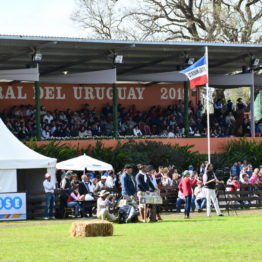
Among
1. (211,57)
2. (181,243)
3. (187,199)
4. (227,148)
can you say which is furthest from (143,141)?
(181,243)

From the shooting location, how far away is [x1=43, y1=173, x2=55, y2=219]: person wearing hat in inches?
1199

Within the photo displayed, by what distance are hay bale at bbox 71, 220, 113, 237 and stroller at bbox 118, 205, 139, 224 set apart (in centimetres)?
591

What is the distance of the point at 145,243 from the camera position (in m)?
18.5

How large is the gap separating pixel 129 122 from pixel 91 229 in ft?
82.7

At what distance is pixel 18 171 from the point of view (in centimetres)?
3375

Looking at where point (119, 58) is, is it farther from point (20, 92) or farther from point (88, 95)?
point (88, 95)

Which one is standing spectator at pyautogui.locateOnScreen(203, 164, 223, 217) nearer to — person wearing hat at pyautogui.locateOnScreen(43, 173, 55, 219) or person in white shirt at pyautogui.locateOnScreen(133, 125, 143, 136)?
person wearing hat at pyautogui.locateOnScreen(43, 173, 55, 219)

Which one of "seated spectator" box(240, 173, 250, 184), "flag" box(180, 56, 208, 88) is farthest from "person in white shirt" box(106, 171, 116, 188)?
"seated spectator" box(240, 173, 250, 184)

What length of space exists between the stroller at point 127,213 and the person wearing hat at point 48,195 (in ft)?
14.3

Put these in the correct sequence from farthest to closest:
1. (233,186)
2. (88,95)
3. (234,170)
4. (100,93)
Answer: (100,93) → (88,95) → (234,170) → (233,186)

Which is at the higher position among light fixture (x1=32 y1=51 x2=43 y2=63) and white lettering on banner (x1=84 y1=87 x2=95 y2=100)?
light fixture (x1=32 y1=51 x2=43 y2=63)

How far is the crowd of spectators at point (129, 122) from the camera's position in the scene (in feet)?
136

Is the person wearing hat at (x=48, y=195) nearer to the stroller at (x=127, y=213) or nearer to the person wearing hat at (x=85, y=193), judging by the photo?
the person wearing hat at (x=85, y=193)

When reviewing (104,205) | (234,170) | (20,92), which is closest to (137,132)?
(234,170)
